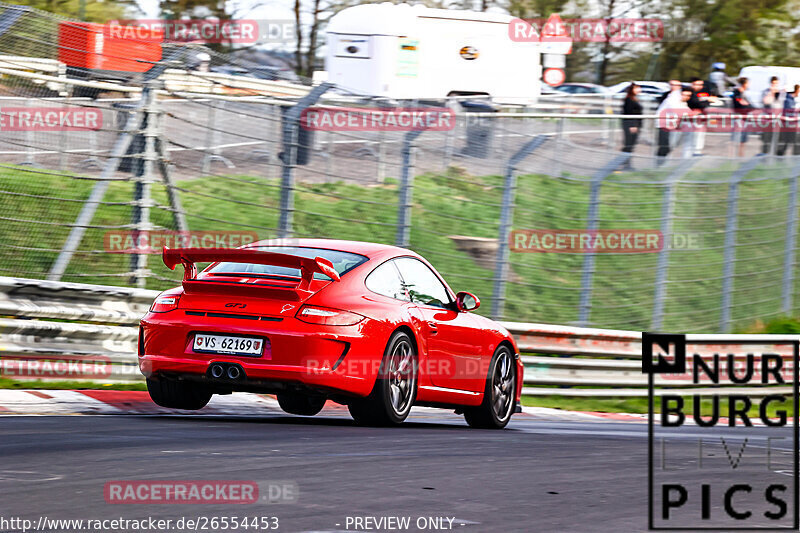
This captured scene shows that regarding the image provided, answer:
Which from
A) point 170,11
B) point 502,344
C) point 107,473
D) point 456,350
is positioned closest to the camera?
point 107,473

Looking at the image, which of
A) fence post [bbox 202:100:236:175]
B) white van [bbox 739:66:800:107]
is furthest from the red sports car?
white van [bbox 739:66:800:107]

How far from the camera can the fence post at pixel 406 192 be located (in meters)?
13.8

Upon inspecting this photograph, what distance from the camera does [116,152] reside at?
11961mm

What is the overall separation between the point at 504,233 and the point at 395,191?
4.84 ft

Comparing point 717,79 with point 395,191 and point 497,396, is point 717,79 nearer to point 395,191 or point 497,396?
Answer: point 395,191

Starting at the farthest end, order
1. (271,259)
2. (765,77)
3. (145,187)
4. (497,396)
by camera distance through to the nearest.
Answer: (765,77) < (145,187) < (497,396) < (271,259)

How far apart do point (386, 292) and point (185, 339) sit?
1466mm

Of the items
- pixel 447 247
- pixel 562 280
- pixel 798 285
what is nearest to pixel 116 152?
pixel 447 247

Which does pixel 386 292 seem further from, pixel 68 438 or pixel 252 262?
pixel 68 438

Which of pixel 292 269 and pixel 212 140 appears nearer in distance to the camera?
pixel 292 269

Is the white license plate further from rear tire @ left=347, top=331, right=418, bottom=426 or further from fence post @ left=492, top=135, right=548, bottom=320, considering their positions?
fence post @ left=492, top=135, right=548, bottom=320

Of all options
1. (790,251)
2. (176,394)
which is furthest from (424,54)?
(176,394)

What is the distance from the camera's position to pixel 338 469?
6707 mm

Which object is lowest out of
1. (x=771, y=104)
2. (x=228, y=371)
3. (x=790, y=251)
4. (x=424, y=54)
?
(x=790, y=251)
